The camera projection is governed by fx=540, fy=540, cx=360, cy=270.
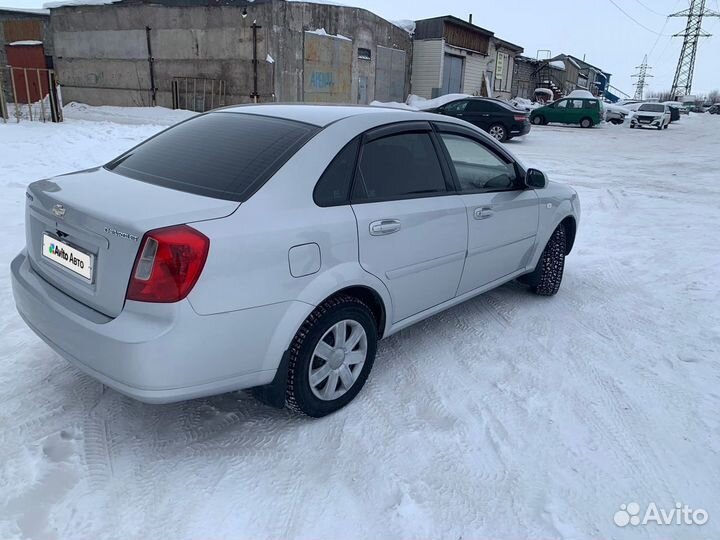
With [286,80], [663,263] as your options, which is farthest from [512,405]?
[286,80]

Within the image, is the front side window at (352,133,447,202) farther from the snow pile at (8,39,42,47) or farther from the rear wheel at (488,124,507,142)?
the snow pile at (8,39,42,47)

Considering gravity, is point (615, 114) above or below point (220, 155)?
above

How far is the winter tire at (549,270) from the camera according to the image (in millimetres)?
4609

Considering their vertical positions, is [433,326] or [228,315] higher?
[228,315]

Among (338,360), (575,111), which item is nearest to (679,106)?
(575,111)

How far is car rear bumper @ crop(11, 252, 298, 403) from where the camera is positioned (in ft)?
7.13

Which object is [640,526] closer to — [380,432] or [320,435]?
[380,432]

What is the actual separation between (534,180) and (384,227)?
173 centimetres

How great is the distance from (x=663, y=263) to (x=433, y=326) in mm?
3228

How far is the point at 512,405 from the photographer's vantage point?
10.0 ft

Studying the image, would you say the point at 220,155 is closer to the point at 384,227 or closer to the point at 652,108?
the point at 384,227

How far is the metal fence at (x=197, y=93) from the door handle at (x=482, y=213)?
1729 cm

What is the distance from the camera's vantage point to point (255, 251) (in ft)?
7.57

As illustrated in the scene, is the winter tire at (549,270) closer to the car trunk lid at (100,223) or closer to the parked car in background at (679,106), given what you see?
the car trunk lid at (100,223)
